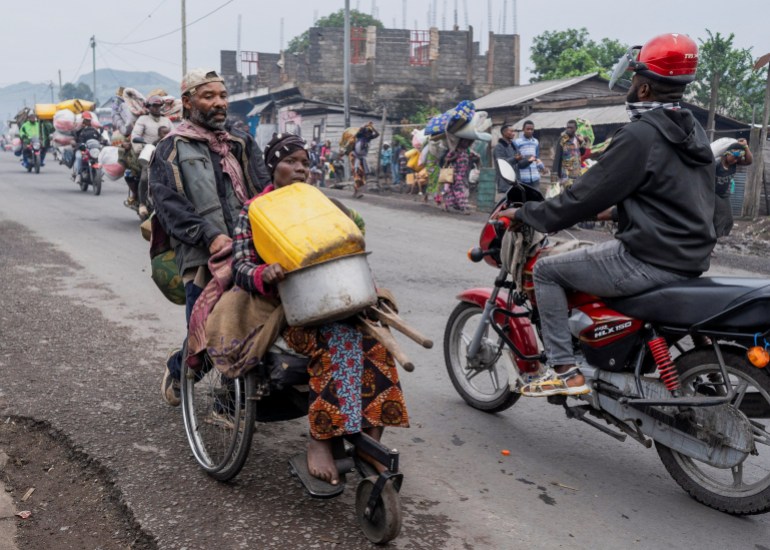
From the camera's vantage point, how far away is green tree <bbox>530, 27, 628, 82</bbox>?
37.9 m

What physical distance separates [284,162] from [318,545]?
1.62 metres

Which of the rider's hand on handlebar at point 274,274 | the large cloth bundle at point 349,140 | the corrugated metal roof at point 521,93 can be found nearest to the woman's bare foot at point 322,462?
the rider's hand on handlebar at point 274,274

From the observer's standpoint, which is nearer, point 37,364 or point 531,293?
point 531,293

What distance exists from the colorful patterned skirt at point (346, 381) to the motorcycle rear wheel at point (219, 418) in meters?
0.30

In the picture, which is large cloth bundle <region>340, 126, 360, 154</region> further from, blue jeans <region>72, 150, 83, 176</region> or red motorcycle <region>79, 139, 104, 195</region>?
blue jeans <region>72, 150, 83, 176</region>

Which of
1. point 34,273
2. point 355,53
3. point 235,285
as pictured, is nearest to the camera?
point 235,285

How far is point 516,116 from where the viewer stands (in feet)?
86.2

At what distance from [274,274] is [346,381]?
0.51m

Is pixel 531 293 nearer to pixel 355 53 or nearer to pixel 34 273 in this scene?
pixel 34 273

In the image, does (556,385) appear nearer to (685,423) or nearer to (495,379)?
(685,423)

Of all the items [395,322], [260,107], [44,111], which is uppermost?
[260,107]

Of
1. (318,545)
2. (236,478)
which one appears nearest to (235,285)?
(236,478)

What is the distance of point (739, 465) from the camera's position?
3352mm

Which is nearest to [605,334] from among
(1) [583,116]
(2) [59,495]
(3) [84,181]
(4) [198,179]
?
(4) [198,179]
